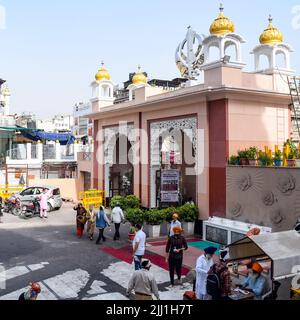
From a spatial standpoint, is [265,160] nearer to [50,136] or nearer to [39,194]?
[39,194]

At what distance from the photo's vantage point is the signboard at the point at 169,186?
16031 millimetres

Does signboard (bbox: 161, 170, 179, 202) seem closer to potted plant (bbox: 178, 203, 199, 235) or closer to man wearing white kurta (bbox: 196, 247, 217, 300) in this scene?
potted plant (bbox: 178, 203, 199, 235)

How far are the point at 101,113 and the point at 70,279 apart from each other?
44.1 feet

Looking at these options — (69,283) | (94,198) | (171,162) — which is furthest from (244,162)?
(94,198)

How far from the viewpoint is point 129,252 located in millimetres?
12953

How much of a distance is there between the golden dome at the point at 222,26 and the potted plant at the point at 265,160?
16.1 ft

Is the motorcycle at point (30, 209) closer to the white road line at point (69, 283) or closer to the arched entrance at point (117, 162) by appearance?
the arched entrance at point (117, 162)

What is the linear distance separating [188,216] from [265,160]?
3752mm

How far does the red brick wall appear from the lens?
1434 cm
